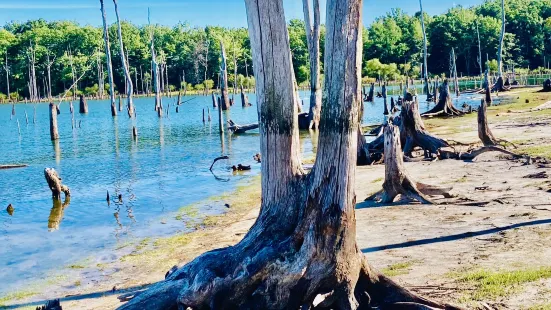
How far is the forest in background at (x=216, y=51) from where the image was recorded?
362 feet

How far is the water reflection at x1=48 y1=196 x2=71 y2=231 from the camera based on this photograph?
52.3 feet

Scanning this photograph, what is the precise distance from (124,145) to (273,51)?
31.9 m

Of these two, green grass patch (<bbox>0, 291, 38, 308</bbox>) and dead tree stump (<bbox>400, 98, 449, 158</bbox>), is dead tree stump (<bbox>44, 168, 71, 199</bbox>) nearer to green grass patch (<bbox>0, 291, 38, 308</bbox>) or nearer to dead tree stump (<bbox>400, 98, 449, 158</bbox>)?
green grass patch (<bbox>0, 291, 38, 308</bbox>)

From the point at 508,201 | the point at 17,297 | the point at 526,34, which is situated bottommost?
the point at 17,297

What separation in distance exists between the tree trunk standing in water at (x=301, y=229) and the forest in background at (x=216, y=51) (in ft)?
321

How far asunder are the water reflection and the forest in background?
8649 centimetres

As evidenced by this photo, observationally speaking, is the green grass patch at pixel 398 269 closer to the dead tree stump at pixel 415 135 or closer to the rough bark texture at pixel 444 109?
the dead tree stump at pixel 415 135

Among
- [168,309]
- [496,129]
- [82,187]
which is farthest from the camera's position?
[496,129]

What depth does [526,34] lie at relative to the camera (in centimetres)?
11338

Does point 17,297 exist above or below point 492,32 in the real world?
below

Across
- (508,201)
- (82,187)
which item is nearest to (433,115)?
(82,187)

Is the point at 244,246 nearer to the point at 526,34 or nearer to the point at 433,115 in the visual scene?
the point at 433,115

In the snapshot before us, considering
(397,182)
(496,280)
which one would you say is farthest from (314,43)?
(496,280)

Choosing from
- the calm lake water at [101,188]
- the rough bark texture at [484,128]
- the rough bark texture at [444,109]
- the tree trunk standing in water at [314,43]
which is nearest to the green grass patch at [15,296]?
the calm lake water at [101,188]
